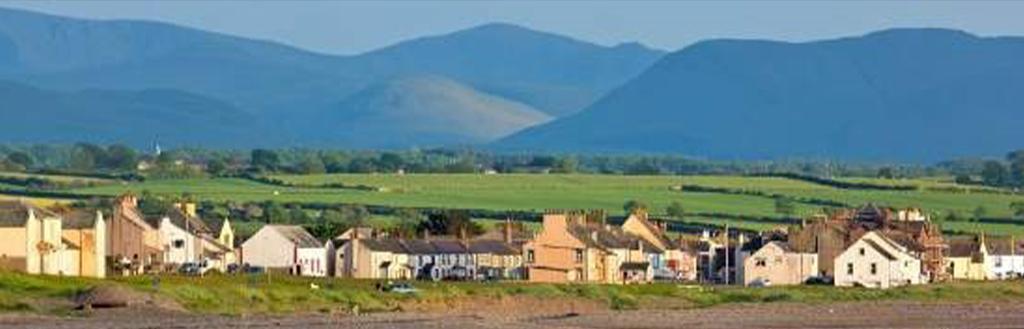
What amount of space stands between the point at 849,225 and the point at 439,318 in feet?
110

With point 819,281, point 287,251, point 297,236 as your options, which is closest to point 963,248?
point 819,281

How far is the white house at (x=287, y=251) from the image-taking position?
89438 mm

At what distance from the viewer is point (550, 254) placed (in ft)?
287

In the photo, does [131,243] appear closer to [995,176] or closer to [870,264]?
[870,264]

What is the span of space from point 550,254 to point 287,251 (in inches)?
306

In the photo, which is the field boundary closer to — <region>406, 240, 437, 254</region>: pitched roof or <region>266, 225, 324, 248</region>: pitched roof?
<region>406, 240, 437, 254</region>: pitched roof

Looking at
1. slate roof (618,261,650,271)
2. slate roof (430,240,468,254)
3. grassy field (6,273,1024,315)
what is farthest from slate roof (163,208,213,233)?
slate roof (618,261,650,271)

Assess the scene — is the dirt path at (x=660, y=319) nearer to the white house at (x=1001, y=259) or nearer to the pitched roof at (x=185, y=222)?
the white house at (x=1001, y=259)

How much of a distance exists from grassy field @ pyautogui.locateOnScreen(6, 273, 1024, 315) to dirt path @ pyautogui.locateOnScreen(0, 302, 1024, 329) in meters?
2.34

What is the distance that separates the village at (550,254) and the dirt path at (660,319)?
38.1 ft

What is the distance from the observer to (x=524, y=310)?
7031 centimetres

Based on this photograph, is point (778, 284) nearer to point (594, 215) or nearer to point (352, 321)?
point (594, 215)

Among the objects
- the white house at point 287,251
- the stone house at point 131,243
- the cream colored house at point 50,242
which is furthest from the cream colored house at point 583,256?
the cream colored house at point 50,242

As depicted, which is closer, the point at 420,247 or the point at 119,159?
the point at 420,247
